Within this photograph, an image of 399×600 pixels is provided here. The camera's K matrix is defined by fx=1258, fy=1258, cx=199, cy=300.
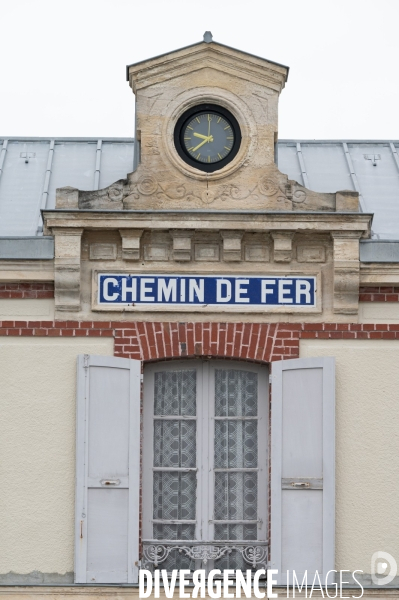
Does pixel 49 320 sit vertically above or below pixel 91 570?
above

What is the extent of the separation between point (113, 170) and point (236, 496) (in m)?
4.46

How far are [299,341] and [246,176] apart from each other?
1.73 m

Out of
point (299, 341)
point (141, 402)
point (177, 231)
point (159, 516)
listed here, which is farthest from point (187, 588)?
point (177, 231)

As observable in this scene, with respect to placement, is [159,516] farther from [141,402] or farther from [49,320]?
[49,320]

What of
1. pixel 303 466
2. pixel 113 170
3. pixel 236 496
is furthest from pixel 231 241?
pixel 113 170

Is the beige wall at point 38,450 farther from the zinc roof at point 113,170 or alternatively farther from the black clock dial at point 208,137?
the black clock dial at point 208,137

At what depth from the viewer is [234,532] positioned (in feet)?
40.4

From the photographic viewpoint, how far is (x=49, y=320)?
12.4m

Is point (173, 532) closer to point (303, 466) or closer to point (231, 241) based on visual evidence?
point (303, 466)

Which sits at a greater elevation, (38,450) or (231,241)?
(231,241)

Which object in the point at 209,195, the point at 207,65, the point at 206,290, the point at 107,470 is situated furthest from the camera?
the point at 207,65

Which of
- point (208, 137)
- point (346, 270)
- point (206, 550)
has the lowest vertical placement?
point (206, 550)

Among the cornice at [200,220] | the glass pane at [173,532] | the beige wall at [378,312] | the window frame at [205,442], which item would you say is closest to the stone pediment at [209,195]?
the cornice at [200,220]

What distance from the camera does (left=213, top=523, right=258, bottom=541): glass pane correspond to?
1230 centimetres
